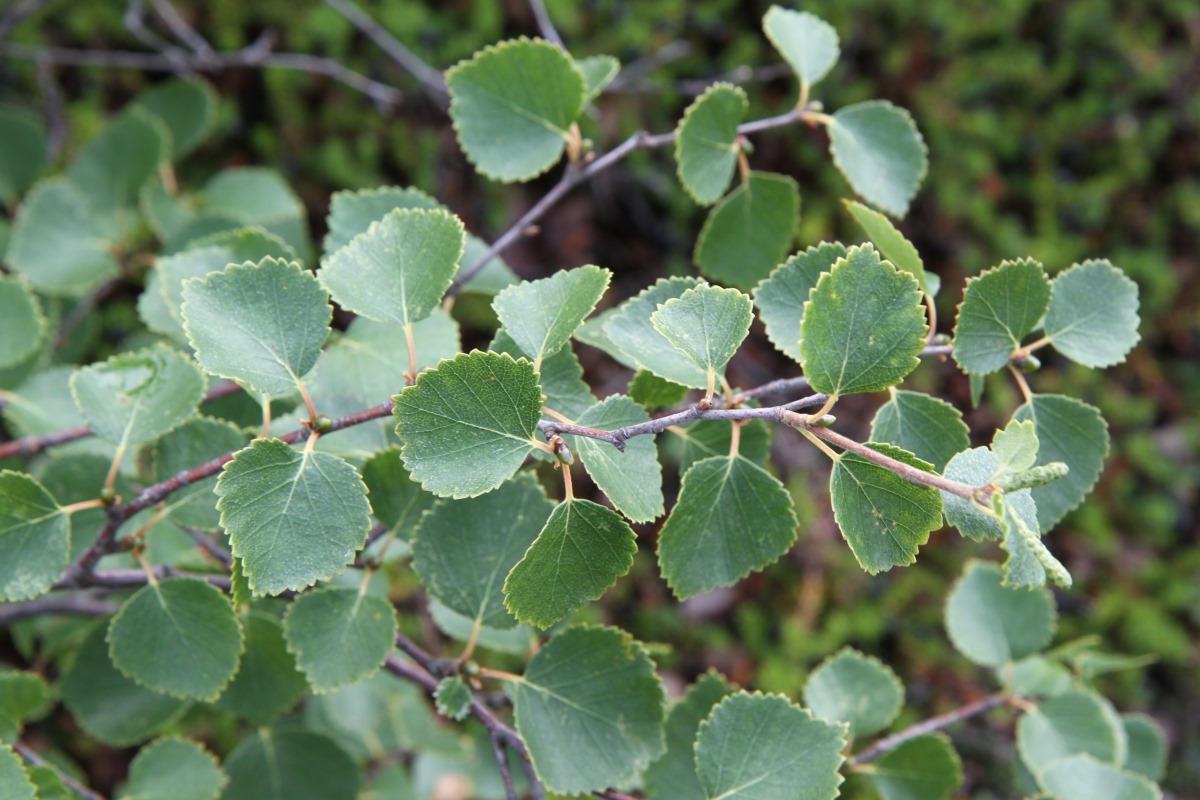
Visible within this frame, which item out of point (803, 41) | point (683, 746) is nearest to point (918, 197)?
point (803, 41)

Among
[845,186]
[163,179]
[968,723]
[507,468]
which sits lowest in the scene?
[968,723]

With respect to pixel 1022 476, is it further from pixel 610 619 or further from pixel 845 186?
pixel 845 186

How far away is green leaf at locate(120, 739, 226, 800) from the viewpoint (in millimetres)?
935

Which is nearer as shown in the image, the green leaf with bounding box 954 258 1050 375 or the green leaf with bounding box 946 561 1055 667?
the green leaf with bounding box 954 258 1050 375

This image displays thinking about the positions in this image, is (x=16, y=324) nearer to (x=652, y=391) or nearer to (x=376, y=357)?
(x=376, y=357)

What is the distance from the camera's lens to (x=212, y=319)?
68 centimetres

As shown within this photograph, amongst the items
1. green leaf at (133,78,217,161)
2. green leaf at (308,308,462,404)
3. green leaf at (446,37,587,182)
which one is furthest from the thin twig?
green leaf at (133,78,217,161)

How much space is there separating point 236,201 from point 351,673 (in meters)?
0.87

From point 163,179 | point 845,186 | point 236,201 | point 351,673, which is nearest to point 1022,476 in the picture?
point 351,673

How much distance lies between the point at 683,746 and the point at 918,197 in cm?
163

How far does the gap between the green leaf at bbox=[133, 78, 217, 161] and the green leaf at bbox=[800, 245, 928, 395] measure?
113 cm

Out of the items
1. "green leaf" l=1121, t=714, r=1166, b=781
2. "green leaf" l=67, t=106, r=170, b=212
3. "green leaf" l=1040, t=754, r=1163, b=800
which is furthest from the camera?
"green leaf" l=67, t=106, r=170, b=212

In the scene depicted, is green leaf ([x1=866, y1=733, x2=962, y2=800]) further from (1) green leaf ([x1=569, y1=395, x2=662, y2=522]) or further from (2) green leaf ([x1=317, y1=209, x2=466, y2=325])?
(2) green leaf ([x1=317, y1=209, x2=466, y2=325])

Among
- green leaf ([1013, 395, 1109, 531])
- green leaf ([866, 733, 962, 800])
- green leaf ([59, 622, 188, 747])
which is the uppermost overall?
green leaf ([1013, 395, 1109, 531])
